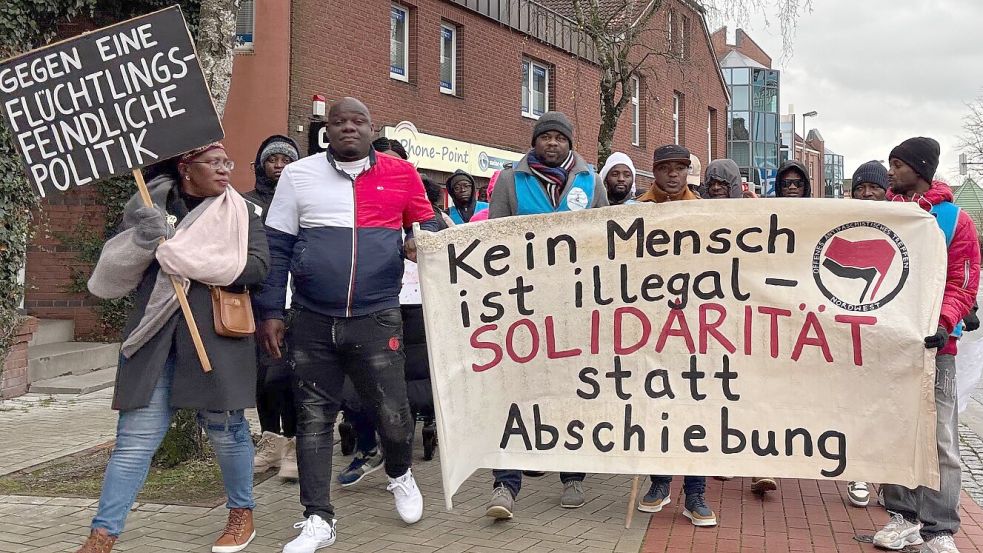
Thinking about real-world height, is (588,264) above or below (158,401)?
above

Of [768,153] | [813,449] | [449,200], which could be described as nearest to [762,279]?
[813,449]

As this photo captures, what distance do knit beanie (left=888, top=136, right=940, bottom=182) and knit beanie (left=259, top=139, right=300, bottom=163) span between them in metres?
3.37

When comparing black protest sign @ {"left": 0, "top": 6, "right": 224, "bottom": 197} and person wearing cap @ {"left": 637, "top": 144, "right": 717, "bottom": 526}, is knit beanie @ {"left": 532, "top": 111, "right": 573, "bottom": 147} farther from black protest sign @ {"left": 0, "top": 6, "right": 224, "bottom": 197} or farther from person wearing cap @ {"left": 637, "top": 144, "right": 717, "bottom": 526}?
black protest sign @ {"left": 0, "top": 6, "right": 224, "bottom": 197}

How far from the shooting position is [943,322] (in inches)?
182

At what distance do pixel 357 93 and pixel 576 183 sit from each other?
34.3 feet

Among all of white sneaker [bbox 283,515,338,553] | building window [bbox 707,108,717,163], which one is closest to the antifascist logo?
white sneaker [bbox 283,515,338,553]

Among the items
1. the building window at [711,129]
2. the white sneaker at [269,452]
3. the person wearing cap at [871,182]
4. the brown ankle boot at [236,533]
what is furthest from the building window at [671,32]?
the building window at [711,129]

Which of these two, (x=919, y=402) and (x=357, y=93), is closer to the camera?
(x=919, y=402)

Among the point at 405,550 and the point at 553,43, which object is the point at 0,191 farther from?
the point at 553,43

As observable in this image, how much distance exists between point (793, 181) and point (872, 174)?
2.09 feet

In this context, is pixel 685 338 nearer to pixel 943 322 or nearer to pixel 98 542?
pixel 943 322

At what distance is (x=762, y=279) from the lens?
16.0 ft

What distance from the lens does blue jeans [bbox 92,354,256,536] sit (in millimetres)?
4309

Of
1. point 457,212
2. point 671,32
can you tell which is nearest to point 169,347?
point 457,212
